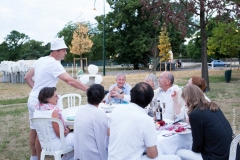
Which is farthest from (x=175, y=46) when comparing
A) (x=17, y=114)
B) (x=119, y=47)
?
(x=17, y=114)

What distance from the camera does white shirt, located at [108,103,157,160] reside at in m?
2.37

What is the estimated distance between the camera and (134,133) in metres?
2.38

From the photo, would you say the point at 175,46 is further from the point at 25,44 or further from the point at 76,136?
the point at 25,44

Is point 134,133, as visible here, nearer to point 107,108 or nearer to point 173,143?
point 173,143

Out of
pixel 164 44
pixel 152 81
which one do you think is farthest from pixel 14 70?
pixel 152 81

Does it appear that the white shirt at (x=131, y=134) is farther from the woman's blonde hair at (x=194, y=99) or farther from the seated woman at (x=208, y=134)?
the woman's blonde hair at (x=194, y=99)

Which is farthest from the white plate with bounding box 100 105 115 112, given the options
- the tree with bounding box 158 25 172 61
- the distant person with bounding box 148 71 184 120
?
the tree with bounding box 158 25 172 61

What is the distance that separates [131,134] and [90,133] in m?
0.88

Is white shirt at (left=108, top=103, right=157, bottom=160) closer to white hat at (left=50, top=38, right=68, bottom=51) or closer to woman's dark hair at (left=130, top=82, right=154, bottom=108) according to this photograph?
woman's dark hair at (left=130, top=82, right=154, bottom=108)

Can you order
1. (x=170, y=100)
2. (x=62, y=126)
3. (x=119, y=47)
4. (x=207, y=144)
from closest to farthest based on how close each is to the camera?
1. (x=207, y=144)
2. (x=62, y=126)
3. (x=170, y=100)
4. (x=119, y=47)

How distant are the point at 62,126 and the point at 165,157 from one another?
57.9 inches

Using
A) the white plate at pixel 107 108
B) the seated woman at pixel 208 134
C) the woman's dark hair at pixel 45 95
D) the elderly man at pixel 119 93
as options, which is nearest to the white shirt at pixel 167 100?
the elderly man at pixel 119 93

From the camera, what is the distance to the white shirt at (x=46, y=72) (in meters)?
3.93

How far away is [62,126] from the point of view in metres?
3.52
